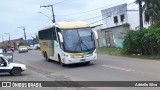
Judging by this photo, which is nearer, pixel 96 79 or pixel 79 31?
pixel 96 79

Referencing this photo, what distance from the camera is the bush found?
31.2 metres

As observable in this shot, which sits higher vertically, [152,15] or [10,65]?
[152,15]

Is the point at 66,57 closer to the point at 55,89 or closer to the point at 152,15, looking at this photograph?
the point at 55,89

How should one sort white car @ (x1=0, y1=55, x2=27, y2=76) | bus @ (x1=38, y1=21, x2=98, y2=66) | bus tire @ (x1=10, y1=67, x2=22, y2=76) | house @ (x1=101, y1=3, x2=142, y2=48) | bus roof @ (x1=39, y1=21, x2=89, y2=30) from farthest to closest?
house @ (x1=101, y1=3, x2=142, y2=48)
bus roof @ (x1=39, y1=21, x2=89, y2=30)
bus @ (x1=38, y1=21, x2=98, y2=66)
bus tire @ (x1=10, y1=67, x2=22, y2=76)
white car @ (x1=0, y1=55, x2=27, y2=76)

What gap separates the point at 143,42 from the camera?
107 ft

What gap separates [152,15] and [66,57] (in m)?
25.5

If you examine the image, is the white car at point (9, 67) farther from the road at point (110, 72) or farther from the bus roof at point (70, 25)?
the bus roof at point (70, 25)

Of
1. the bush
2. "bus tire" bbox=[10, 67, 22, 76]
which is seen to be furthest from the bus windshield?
the bush

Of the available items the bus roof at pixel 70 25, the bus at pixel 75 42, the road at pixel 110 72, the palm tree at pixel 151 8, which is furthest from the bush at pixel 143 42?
the palm tree at pixel 151 8

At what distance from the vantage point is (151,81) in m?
15.1

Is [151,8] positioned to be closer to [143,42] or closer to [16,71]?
[143,42]

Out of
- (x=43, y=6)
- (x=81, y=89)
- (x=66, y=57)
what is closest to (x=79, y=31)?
(x=66, y=57)

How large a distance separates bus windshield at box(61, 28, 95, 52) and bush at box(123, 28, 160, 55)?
7504 millimetres

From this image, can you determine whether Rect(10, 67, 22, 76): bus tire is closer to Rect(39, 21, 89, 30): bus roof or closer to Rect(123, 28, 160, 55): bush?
Rect(39, 21, 89, 30): bus roof
